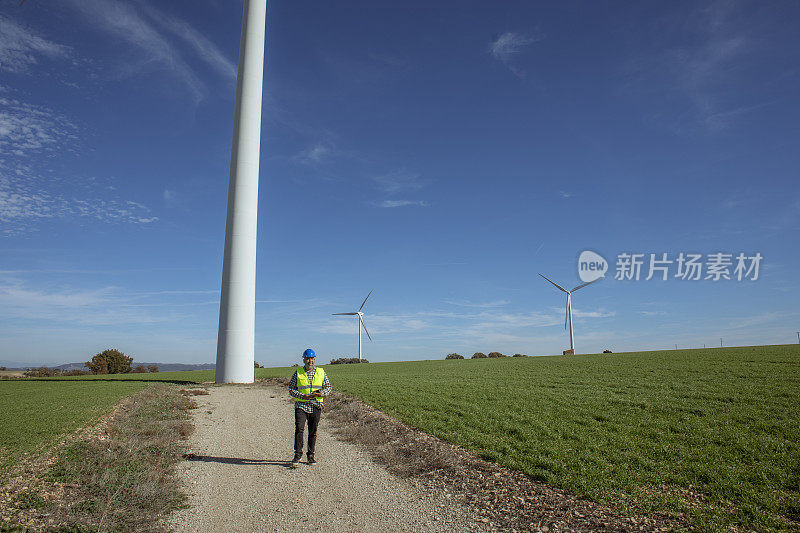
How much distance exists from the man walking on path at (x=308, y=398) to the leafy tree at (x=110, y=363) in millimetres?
70504

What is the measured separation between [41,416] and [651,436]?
23.5 m

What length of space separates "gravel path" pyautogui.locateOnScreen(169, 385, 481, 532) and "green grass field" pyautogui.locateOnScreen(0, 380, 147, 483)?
4.34 m

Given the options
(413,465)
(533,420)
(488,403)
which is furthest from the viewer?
(488,403)

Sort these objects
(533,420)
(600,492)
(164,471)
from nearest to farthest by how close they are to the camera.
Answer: (600,492) < (164,471) < (533,420)

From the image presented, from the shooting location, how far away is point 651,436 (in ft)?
48.6

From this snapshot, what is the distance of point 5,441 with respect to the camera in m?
14.2

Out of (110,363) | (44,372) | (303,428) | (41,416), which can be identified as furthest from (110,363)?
(303,428)

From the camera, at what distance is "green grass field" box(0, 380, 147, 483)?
1355cm

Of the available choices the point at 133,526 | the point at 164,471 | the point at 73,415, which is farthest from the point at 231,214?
the point at 133,526

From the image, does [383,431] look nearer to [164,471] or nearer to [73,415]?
[164,471]

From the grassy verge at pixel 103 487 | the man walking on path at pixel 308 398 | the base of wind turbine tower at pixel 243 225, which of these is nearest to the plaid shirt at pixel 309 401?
the man walking on path at pixel 308 398

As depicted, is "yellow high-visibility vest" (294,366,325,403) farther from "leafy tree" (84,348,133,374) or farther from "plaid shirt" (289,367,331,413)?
"leafy tree" (84,348,133,374)

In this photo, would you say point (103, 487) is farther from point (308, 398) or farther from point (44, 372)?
point (44, 372)

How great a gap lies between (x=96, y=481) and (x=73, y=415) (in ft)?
35.1
